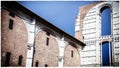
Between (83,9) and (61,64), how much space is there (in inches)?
365

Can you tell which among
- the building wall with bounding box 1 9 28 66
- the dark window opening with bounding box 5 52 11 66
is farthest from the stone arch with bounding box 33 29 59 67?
the dark window opening with bounding box 5 52 11 66

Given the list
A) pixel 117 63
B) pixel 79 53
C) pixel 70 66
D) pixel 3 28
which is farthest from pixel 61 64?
pixel 3 28

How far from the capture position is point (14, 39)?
52.1 feet

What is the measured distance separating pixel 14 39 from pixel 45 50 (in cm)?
385

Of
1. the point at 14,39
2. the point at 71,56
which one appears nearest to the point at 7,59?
the point at 14,39

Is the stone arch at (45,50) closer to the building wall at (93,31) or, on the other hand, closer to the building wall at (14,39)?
the building wall at (14,39)

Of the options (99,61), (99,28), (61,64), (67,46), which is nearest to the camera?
(61,64)

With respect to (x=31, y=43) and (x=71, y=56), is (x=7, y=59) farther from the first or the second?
(x=71, y=56)

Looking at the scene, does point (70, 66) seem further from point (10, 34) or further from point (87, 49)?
point (10, 34)

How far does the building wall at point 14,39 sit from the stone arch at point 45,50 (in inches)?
56.1

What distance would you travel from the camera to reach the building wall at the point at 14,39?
1495 cm

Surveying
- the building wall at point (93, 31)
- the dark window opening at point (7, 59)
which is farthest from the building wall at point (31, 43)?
the building wall at point (93, 31)

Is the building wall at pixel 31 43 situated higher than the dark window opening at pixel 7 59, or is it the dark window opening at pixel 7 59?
the building wall at pixel 31 43

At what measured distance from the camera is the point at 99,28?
25.5 meters
